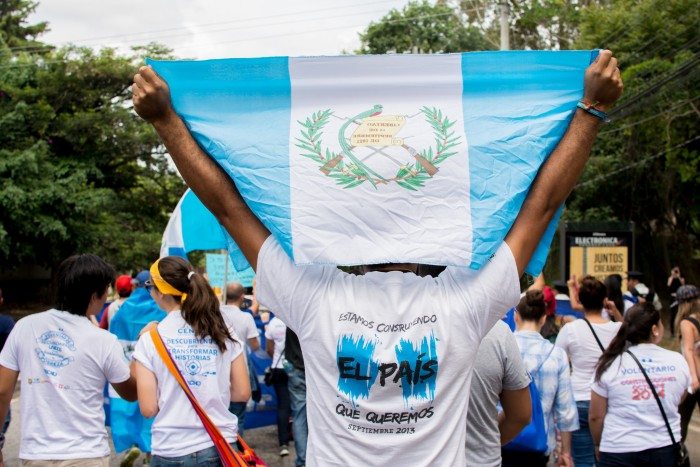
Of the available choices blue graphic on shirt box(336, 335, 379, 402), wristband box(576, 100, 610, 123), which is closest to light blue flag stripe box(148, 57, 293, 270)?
blue graphic on shirt box(336, 335, 379, 402)

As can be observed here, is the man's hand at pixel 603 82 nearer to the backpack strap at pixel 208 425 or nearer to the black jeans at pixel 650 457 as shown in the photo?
the backpack strap at pixel 208 425

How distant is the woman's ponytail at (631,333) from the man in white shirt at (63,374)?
295cm

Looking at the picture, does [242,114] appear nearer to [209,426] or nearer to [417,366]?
[417,366]

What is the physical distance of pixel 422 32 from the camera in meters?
34.8

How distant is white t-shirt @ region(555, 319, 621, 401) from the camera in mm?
6180

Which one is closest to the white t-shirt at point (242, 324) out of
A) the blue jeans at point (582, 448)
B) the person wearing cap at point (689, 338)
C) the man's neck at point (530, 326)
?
the man's neck at point (530, 326)

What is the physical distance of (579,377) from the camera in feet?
20.6

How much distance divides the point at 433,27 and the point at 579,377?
30.4m

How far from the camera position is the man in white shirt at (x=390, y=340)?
2279 mm

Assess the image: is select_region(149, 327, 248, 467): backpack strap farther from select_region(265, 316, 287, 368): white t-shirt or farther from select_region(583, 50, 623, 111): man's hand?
select_region(265, 316, 287, 368): white t-shirt

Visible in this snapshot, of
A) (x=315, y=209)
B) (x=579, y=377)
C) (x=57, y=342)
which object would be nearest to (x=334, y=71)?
(x=315, y=209)

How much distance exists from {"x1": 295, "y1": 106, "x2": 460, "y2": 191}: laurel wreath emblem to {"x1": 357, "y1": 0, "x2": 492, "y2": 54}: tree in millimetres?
32048

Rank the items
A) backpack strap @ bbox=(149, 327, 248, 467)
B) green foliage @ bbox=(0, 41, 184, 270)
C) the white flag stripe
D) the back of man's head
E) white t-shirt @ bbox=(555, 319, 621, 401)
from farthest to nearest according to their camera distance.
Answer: green foliage @ bbox=(0, 41, 184, 270) < the back of man's head < white t-shirt @ bbox=(555, 319, 621, 401) < backpack strap @ bbox=(149, 327, 248, 467) < the white flag stripe

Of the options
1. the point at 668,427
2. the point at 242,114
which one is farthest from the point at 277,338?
the point at 242,114
